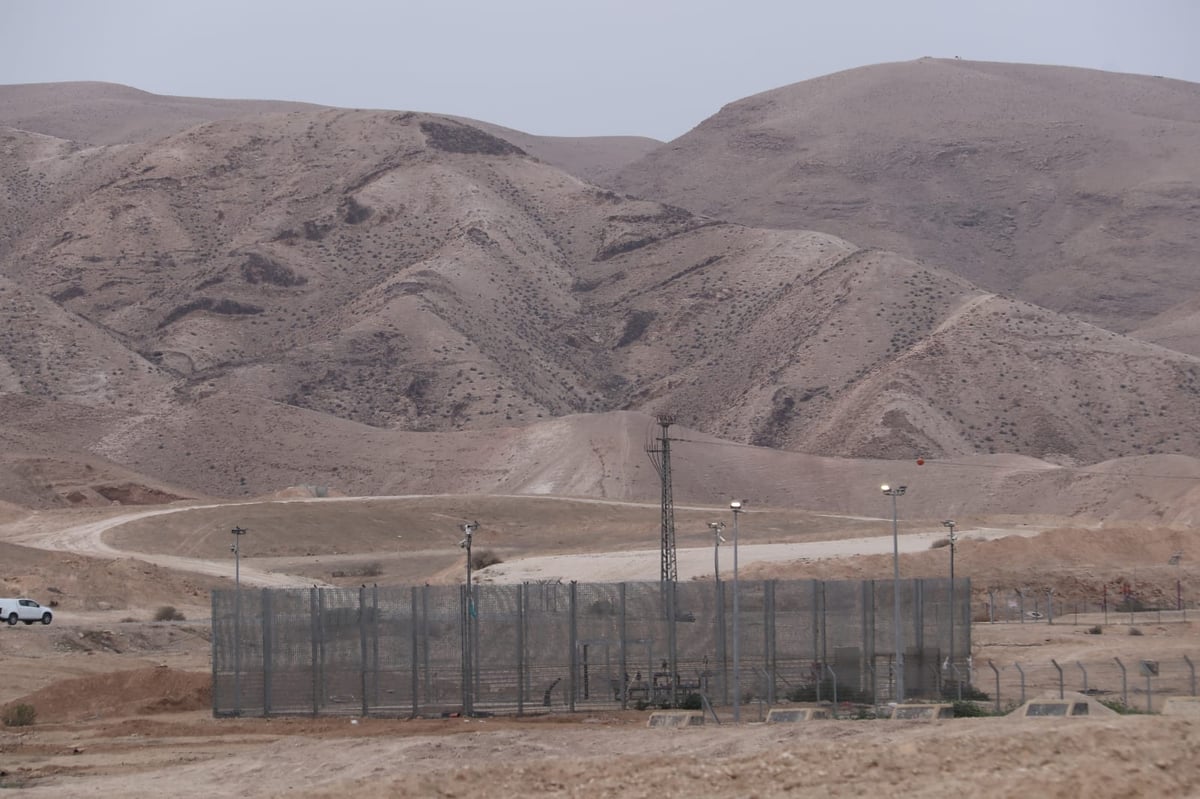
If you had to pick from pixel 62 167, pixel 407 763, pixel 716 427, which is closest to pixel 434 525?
pixel 716 427

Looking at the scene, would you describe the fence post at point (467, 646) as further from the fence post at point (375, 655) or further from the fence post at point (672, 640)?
the fence post at point (672, 640)

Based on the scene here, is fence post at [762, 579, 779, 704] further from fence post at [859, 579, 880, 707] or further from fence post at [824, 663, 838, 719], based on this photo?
fence post at [859, 579, 880, 707]

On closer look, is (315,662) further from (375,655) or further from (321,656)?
(375,655)

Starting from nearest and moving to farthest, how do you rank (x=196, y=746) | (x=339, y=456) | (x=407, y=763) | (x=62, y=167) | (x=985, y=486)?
1. (x=407, y=763)
2. (x=196, y=746)
3. (x=985, y=486)
4. (x=339, y=456)
5. (x=62, y=167)

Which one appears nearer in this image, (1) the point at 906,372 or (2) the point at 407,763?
(2) the point at 407,763

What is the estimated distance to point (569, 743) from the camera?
90.8ft

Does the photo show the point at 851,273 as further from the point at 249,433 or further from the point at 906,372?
the point at 249,433

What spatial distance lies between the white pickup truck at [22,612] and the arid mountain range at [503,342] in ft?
158

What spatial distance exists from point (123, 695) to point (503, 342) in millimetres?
109188

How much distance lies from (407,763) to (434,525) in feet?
215

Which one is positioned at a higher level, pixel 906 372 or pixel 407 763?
pixel 906 372

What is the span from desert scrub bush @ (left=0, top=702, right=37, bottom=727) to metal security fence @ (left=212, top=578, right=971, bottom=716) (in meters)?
4.97

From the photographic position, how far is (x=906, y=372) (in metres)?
124

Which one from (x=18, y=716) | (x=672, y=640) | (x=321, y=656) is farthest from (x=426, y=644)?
(x=18, y=716)
